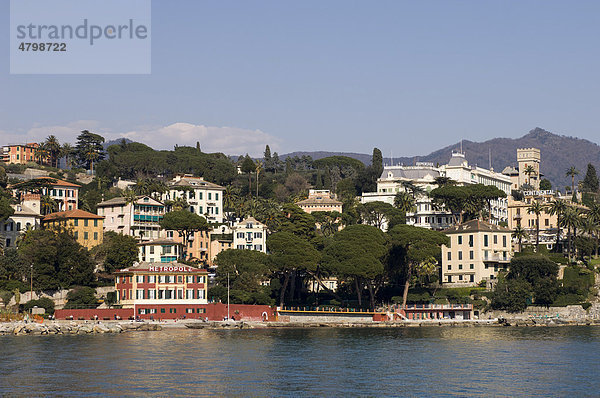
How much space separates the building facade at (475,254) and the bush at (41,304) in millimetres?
56508

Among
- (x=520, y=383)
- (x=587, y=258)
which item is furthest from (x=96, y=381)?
(x=587, y=258)

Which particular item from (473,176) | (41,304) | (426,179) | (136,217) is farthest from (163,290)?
(473,176)

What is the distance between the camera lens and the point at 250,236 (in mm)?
140250

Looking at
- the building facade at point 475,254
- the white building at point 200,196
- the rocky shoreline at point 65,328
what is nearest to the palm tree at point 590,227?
the building facade at point 475,254

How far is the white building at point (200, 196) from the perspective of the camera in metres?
154

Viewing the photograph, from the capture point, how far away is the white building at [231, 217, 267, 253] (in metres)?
140

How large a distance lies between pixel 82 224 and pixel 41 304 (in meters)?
23.2

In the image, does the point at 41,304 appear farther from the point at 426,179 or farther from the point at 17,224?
the point at 426,179

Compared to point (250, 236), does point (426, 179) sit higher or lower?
higher

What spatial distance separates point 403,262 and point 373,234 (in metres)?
6.28

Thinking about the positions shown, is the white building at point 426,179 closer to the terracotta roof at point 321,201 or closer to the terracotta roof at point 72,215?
the terracotta roof at point 321,201

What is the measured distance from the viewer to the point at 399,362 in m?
72.8

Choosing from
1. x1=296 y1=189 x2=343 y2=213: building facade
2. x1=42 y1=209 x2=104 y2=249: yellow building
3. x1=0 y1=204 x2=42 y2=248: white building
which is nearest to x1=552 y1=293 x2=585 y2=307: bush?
x1=296 y1=189 x2=343 y2=213: building facade

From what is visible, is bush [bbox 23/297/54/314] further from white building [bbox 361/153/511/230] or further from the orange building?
the orange building
